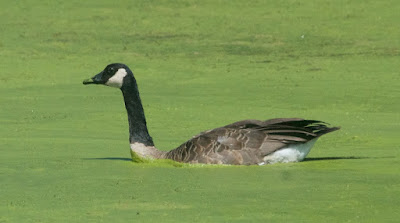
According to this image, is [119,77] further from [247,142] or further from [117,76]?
[247,142]

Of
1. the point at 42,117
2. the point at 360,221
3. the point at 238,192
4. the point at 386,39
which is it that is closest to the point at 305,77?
the point at 386,39

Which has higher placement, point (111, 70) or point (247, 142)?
point (111, 70)

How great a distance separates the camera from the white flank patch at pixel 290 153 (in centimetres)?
675

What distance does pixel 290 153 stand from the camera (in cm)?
677

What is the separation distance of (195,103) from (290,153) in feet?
10.5

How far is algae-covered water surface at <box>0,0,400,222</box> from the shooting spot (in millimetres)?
5609

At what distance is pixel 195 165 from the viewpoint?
676 cm

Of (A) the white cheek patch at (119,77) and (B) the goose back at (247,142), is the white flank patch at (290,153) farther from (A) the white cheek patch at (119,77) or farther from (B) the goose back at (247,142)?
(A) the white cheek patch at (119,77)

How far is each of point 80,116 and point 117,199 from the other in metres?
3.61

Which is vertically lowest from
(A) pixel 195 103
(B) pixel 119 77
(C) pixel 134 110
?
(A) pixel 195 103

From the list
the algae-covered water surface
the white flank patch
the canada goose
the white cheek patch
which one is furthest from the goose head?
the white flank patch

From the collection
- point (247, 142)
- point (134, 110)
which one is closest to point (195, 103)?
point (134, 110)

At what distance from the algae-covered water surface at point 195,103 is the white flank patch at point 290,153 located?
6cm

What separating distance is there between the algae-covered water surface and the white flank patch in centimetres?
6
